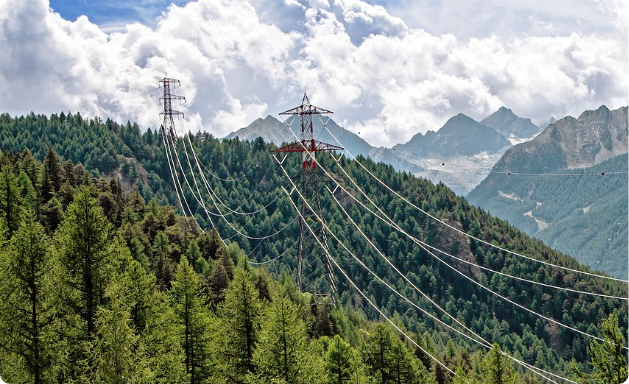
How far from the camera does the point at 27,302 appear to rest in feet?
96.2

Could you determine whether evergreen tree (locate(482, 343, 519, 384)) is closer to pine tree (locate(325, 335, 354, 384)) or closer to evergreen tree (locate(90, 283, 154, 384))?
pine tree (locate(325, 335, 354, 384))

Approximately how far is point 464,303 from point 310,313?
12448cm

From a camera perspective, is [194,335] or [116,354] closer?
[116,354]

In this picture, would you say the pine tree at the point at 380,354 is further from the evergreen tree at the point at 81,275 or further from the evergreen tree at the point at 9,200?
the evergreen tree at the point at 9,200

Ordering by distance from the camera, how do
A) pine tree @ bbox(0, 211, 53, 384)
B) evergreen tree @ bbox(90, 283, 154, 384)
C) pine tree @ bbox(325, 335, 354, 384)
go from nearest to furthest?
evergreen tree @ bbox(90, 283, 154, 384) → pine tree @ bbox(0, 211, 53, 384) → pine tree @ bbox(325, 335, 354, 384)

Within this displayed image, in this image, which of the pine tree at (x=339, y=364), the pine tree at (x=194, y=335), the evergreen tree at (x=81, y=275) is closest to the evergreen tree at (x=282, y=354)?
the pine tree at (x=194, y=335)

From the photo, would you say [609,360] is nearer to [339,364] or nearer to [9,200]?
[339,364]

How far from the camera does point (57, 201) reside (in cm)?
6406

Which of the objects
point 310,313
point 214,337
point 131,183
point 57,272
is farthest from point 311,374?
point 131,183

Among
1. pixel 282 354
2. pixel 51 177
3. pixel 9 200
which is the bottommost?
pixel 282 354

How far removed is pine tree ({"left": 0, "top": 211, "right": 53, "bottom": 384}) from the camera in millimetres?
28359

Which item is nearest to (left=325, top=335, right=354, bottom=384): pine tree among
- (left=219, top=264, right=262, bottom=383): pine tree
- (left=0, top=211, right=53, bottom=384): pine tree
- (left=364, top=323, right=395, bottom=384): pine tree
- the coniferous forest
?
the coniferous forest

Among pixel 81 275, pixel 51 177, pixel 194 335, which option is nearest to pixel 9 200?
pixel 51 177

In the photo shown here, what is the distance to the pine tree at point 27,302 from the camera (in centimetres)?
2836
